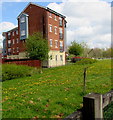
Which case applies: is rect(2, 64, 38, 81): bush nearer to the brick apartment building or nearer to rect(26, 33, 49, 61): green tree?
rect(26, 33, 49, 61): green tree

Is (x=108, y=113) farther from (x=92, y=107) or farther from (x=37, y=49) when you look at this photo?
(x=37, y=49)

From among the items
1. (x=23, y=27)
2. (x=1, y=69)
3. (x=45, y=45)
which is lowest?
(x=1, y=69)

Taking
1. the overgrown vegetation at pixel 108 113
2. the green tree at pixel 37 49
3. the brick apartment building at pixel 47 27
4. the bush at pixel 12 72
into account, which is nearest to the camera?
the overgrown vegetation at pixel 108 113

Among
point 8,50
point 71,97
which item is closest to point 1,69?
point 71,97

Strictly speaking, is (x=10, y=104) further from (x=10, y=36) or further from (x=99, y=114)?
(x=10, y=36)

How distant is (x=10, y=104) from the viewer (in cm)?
445

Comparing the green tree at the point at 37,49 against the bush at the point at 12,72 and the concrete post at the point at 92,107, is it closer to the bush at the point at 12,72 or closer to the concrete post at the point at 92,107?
the bush at the point at 12,72

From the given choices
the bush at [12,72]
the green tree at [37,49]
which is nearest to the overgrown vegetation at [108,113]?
the bush at [12,72]

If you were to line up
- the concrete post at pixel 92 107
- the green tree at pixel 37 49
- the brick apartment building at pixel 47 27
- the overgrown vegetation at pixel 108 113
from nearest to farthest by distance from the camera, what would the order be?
1. the concrete post at pixel 92 107
2. the overgrown vegetation at pixel 108 113
3. the green tree at pixel 37 49
4. the brick apartment building at pixel 47 27

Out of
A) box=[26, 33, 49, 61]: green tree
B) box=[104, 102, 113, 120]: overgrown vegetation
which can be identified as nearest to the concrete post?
box=[104, 102, 113, 120]: overgrown vegetation

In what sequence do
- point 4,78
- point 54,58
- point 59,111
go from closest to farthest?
1. point 59,111
2. point 4,78
3. point 54,58

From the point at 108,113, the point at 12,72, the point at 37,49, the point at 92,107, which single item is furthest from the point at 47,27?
the point at 92,107

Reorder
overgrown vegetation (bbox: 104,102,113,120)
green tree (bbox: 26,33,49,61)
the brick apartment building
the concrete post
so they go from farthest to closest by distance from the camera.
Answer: the brick apartment building, green tree (bbox: 26,33,49,61), overgrown vegetation (bbox: 104,102,113,120), the concrete post

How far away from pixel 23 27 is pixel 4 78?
2216 cm
